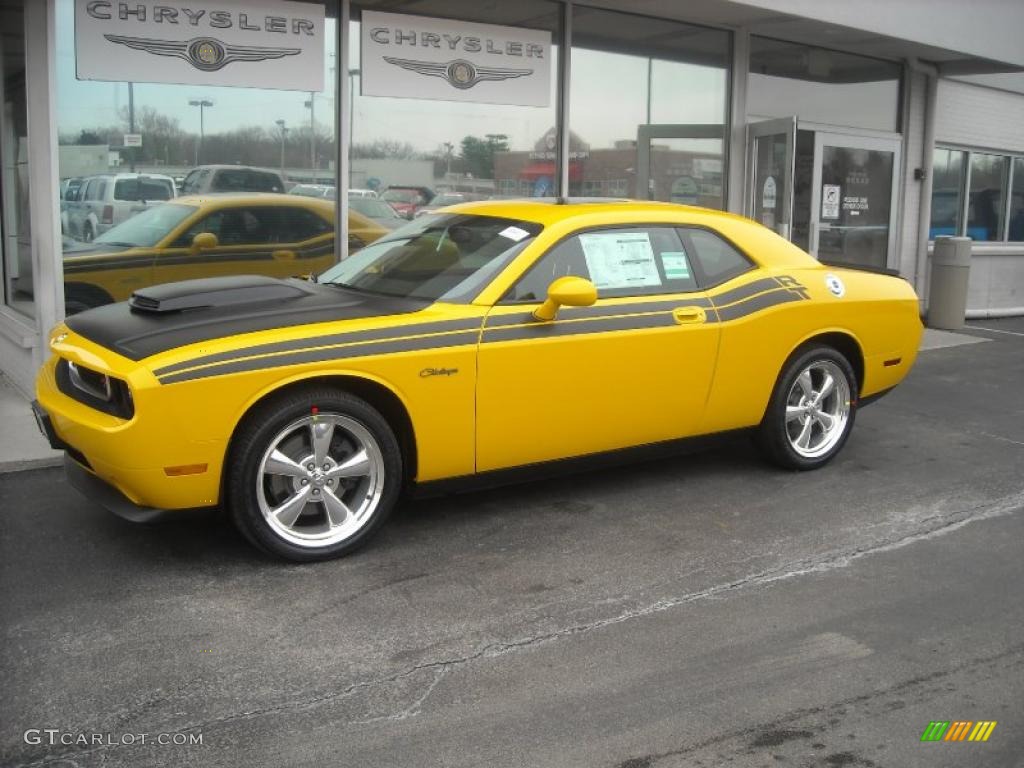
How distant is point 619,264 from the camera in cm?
551

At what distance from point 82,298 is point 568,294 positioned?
4.45 meters

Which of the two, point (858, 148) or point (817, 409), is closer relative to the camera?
point (817, 409)

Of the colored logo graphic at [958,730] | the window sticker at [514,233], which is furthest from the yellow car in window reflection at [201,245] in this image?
the colored logo graphic at [958,730]

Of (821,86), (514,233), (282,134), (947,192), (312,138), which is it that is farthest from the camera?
(947,192)

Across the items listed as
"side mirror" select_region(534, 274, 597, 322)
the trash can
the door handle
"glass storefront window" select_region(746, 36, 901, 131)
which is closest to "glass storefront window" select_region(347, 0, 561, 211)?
"glass storefront window" select_region(746, 36, 901, 131)

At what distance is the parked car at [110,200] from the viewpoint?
7660 mm

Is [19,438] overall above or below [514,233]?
below

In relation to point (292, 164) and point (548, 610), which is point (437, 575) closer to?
point (548, 610)

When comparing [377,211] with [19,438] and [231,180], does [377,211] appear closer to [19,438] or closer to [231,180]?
[231,180]

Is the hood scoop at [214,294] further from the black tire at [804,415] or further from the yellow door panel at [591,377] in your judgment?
the black tire at [804,415]

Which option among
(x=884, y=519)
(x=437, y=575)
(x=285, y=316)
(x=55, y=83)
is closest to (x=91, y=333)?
(x=285, y=316)

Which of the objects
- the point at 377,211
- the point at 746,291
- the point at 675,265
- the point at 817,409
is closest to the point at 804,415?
the point at 817,409

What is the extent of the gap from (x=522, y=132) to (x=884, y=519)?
567 centimetres

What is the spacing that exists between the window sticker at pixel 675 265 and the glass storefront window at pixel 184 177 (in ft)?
12.9
